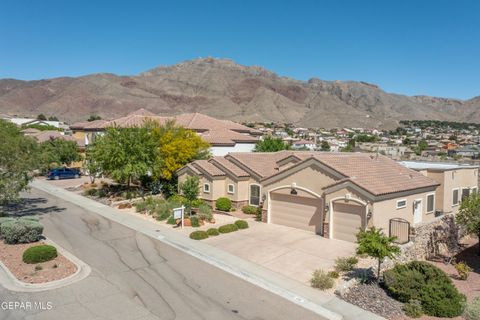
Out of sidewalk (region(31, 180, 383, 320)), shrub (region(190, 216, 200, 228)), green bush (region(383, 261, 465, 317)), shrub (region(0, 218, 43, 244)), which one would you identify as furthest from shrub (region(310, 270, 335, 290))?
shrub (region(0, 218, 43, 244))

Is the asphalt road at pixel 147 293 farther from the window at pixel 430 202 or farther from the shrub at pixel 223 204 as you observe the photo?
the window at pixel 430 202

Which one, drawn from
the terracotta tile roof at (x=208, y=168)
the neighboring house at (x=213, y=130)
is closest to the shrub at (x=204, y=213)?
the terracotta tile roof at (x=208, y=168)

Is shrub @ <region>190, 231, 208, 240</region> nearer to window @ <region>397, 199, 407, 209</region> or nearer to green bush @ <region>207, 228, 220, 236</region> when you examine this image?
green bush @ <region>207, 228, 220, 236</region>

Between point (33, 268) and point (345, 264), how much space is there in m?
12.8

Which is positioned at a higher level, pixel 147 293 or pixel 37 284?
pixel 37 284

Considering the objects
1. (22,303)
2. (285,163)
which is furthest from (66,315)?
(285,163)

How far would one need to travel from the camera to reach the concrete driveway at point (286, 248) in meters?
16.1

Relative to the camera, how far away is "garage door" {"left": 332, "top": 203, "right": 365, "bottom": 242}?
19281mm

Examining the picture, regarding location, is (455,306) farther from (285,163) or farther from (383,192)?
(285,163)

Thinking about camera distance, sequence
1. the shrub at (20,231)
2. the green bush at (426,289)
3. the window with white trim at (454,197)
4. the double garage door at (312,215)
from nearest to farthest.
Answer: the green bush at (426,289)
the shrub at (20,231)
the double garage door at (312,215)
the window with white trim at (454,197)

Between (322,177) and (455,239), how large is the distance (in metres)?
9.21

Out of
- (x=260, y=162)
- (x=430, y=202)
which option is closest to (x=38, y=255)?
(x=260, y=162)

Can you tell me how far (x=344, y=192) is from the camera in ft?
64.7

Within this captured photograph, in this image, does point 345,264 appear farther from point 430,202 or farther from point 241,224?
point 430,202
